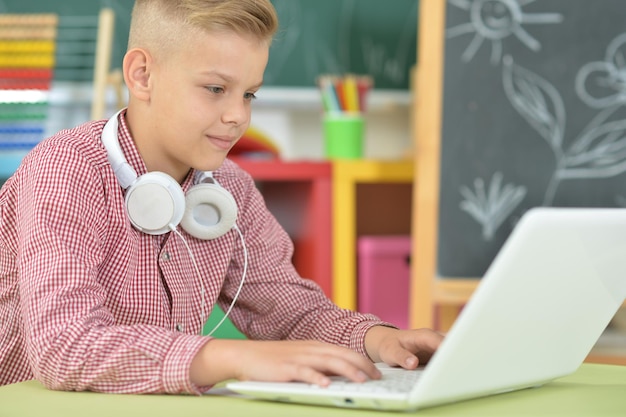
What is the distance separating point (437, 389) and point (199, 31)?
23.2 inches

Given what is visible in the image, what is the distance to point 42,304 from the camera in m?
0.93

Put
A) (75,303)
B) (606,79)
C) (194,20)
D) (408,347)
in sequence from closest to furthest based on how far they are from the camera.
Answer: (75,303), (408,347), (194,20), (606,79)

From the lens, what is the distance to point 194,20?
1.15 meters

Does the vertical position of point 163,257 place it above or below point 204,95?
below

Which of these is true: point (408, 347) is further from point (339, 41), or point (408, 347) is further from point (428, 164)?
point (339, 41)

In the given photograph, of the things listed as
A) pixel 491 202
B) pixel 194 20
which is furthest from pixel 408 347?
pixel 491 202

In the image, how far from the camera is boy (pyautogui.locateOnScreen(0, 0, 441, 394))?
88 cm

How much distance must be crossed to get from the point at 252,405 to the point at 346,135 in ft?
6.63

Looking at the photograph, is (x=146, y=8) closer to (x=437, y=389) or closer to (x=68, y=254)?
(x=68, y=254)

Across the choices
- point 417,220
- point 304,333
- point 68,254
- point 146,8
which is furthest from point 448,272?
point 68,254

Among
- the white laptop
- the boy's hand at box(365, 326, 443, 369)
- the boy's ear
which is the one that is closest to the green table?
the white laptop

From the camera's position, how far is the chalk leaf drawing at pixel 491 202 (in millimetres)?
2262

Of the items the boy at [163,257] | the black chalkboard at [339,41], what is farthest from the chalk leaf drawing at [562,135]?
the boy at [163,257]

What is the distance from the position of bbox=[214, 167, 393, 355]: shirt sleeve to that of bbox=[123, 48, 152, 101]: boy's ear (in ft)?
0.66
